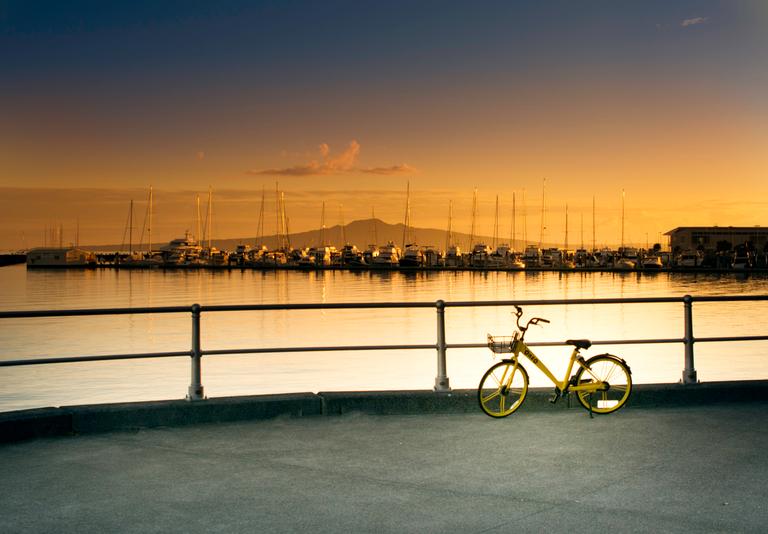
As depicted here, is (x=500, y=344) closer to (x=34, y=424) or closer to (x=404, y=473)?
(x=404, y=473)

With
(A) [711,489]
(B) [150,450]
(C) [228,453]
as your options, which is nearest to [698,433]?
(A) [711,489]

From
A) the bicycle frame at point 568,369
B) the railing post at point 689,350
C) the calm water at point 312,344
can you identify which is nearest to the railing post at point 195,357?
the bicycle frame at point 568,369

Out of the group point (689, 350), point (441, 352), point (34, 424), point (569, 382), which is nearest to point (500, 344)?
point (441, 352)

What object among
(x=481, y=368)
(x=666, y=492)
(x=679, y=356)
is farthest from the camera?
(x=679, y=356)

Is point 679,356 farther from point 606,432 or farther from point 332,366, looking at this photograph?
point 606,432

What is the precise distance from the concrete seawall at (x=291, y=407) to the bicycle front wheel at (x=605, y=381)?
469 millimetres

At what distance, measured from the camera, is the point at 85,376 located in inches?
1709

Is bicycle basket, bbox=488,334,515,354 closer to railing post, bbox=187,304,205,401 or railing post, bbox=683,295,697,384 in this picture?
railing post, bbox=683,295,697,384

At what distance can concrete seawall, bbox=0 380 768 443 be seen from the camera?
9453mm

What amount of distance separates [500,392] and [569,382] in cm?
93

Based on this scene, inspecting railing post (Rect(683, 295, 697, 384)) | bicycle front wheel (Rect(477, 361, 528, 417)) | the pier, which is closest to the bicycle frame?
bicycle front wheel (Rect(477, 361, 528, 417))

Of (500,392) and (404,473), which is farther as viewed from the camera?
(500,392)

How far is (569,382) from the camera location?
412 inches

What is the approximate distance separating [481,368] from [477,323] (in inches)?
1219
